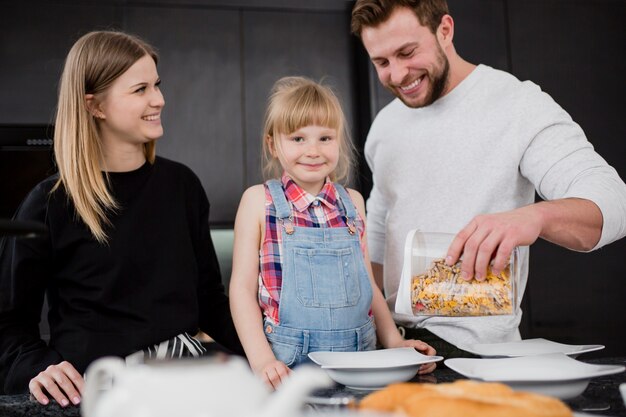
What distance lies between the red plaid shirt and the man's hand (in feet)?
1.64

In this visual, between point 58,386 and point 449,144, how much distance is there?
99 cm

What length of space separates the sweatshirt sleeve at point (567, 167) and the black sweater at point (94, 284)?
2.37ft

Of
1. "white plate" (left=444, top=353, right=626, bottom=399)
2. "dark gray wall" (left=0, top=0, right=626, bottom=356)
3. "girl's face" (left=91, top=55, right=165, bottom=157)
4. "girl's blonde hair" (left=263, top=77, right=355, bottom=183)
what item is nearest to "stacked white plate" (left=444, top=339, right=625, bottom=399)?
"white plate" (left=444, top=353, right=626, bottom=399)

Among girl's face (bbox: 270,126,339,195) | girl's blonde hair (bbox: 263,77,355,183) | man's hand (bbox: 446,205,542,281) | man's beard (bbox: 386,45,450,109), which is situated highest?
man's beard (bbox: 386,45,450,109)

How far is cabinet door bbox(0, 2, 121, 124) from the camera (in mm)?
2537

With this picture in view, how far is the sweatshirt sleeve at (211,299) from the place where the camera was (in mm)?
1369

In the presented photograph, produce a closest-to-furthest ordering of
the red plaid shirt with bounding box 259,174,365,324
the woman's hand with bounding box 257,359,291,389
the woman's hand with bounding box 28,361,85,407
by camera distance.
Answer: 1. the woman's hand with bounding box 28,361,85,407
2. the woman's hand with bounding box 257,359,291,389
3. the red plaid shirt with bounding box 259,174,365,324

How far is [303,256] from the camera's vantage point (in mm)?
1324

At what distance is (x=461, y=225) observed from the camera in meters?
1.48

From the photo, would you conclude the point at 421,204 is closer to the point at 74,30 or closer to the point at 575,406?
the point at 575,406

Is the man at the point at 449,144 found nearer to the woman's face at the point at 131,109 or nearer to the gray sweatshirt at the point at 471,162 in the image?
the gray sweatshirt at the point at 471,162

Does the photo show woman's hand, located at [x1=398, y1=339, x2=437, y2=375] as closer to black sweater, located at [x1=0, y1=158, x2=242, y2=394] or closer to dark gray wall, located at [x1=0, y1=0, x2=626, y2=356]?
black sweater, located at [x1=0, y1=158, x2=242, y2=394]

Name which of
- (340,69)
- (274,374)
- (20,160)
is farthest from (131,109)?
(340,69)

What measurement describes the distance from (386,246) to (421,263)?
70 cm
